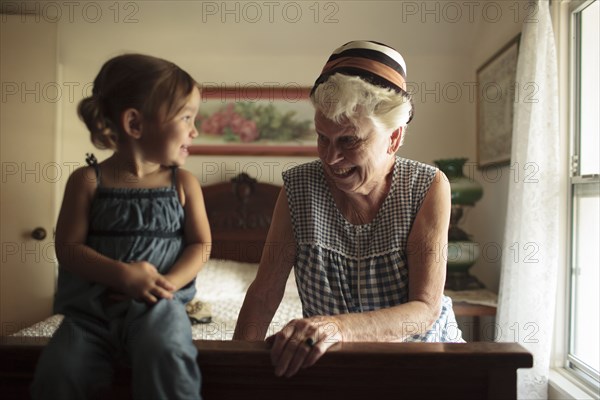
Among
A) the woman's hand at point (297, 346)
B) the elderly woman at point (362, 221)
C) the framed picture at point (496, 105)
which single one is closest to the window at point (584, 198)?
the framed picture at point (496, 105)

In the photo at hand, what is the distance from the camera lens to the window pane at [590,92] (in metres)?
1.93

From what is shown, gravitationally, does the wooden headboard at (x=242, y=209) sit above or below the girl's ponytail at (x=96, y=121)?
below

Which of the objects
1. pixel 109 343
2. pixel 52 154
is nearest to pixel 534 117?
pixel 109 343

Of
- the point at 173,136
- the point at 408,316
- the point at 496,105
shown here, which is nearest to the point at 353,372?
the point at 408,316

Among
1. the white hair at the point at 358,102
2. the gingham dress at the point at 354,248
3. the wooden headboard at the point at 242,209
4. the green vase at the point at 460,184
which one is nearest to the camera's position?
the white hair at the point at 358,102

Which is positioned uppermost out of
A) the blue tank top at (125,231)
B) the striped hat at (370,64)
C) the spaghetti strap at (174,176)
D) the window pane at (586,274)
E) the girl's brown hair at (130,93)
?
the striped hat at (370,64)

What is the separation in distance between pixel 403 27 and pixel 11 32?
178 centimetres

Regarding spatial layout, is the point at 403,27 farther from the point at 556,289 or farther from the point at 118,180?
the point at 118,180

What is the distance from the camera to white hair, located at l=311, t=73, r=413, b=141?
2.99ft

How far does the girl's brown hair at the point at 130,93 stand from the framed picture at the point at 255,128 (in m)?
2.20

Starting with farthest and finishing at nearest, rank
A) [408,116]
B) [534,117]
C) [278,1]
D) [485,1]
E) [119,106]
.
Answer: [485,1] → [278,1] → [534,117] → [408,116] → [119,106]

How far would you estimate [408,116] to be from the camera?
3.23 ft

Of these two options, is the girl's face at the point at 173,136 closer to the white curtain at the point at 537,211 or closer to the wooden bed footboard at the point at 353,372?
the wooden bed footboard at the point at 353,372

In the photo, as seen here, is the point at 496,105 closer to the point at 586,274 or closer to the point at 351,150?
the point at 586,274
